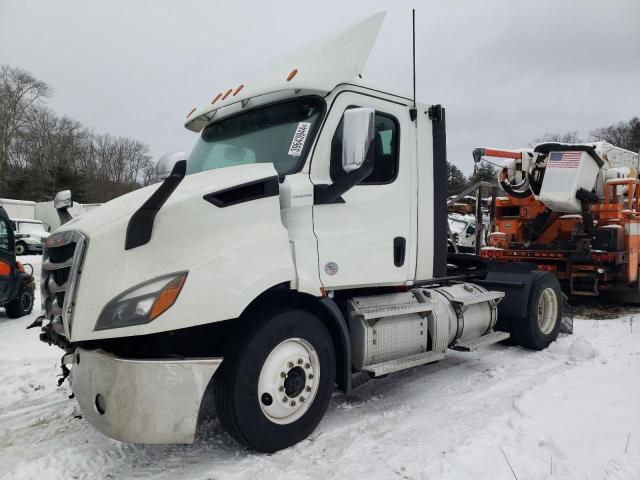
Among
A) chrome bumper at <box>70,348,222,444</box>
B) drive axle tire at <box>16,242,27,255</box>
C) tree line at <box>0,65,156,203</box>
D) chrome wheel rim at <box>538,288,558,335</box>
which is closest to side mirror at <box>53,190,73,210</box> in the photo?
chrome bumper at <box>70,348,222,444</box>

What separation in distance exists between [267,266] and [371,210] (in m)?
1.26

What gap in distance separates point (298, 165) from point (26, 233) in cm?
2630

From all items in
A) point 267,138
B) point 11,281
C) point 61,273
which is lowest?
point 11,281

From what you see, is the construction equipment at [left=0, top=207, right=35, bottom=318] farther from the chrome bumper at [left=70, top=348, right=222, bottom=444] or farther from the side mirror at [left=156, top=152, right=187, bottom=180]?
the chrome bumper at [left=70, top=348, right=222, bottom=444]

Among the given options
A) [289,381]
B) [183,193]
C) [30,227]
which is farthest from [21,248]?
[289,381]

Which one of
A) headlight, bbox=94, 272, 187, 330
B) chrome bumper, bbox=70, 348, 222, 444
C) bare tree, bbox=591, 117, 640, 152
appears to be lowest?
chrome bumper, bbox=70, 348, 222, 444

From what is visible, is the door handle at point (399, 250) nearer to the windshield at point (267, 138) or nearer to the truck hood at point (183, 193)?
the windshield at point (267, 138)

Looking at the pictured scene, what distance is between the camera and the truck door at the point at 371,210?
12.7ft

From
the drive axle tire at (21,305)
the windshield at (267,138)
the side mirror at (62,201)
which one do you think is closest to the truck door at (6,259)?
the drive axle tire at (21,305)

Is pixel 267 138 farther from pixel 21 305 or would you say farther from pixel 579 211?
pixel 21 305

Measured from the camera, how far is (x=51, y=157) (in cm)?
5666

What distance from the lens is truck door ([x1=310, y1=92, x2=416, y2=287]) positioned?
3.88 metres

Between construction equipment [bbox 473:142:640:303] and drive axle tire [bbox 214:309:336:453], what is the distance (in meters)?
5.88

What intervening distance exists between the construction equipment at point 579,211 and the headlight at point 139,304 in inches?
265
